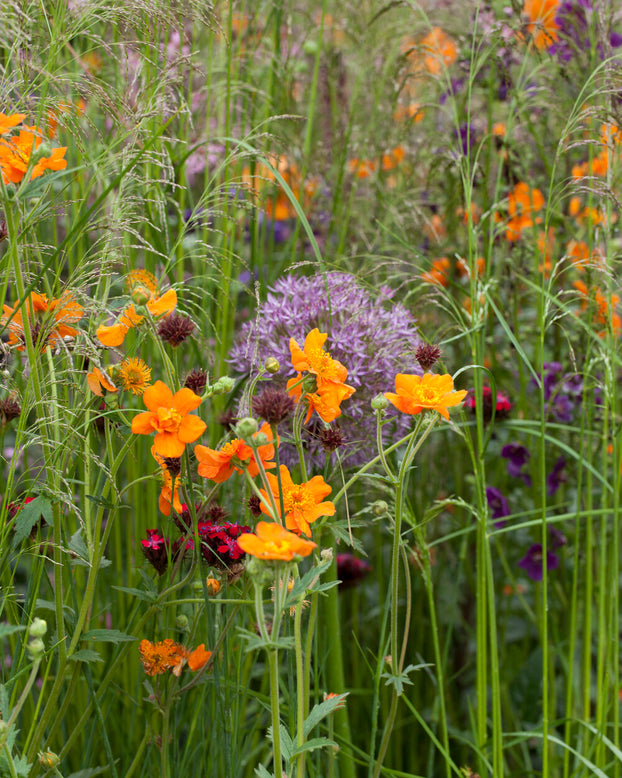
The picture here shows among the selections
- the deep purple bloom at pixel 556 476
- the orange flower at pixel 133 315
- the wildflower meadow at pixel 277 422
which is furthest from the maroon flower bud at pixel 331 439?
the deep purple bloom at pixel 556 476

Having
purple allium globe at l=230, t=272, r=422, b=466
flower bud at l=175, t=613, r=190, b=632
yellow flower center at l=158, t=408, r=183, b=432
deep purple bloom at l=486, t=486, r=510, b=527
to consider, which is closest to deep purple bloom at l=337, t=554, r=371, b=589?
deep purple bloom at l=486, t=486, r=510, b=527

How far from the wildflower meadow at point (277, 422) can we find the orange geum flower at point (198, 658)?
2 centimetres

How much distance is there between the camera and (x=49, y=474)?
0.99 m

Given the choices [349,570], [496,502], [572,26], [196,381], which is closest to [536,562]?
[496,502]

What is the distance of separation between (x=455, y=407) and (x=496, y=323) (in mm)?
1114

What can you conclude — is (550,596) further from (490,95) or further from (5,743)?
(5,743)

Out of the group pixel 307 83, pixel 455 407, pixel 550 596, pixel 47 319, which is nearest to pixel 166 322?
pixel 47 319

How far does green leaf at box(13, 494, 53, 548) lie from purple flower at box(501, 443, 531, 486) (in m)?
1.12

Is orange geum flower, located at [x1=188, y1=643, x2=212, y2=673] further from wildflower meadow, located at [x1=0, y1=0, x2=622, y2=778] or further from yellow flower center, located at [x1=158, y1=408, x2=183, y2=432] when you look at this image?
yellow flower center, located at [x1=158, y1=408, x2=183, y2=432]

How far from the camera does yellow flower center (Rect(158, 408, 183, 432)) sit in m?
0.84

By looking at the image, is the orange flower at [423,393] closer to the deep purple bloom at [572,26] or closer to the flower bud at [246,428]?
the flower bud at [246,428]

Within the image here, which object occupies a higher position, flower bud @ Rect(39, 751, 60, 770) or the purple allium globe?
the purple allium globe

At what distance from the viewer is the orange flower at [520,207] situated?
1.86 metres

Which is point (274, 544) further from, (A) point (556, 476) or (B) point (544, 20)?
(B) point (544, 20)
